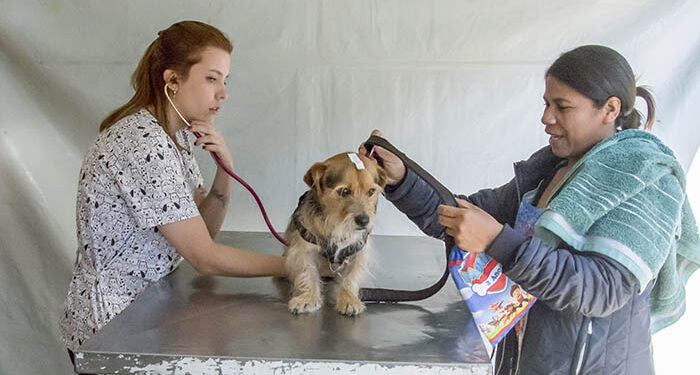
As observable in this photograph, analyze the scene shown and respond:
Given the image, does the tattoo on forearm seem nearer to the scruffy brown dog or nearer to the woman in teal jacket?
the scruffy brown dog

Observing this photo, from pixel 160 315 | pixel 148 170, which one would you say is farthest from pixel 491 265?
pixel 148 170

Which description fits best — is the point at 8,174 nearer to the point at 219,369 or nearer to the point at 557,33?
the point at 219,369

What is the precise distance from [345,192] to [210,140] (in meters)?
0.64

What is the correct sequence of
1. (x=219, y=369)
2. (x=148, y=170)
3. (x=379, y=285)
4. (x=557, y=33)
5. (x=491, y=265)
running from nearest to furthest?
(x=219, y=369) < (x=491, y=265) < (x=148, y=170) < (x=379, y=285) < (x=557, y=33)

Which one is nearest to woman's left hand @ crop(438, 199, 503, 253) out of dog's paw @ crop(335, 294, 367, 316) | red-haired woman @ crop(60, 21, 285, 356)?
dog's paw @ crop(335, 294, 367, 316)

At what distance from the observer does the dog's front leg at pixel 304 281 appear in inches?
63.1

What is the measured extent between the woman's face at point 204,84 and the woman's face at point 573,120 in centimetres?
102

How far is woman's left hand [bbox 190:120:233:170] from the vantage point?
6.52 ft

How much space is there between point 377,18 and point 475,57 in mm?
489

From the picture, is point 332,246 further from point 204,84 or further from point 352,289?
point 204,84

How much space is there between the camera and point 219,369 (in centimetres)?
128

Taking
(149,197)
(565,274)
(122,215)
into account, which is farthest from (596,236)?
(122,215)

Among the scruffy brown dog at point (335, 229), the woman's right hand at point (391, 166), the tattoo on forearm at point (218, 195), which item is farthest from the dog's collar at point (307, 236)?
the tattoo on forearm at point (218, 195)

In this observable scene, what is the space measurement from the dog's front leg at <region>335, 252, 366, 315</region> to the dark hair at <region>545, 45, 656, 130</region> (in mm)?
759
